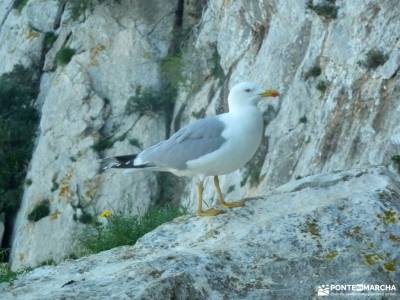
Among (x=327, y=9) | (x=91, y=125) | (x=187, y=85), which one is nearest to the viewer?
(x=327, y=9)

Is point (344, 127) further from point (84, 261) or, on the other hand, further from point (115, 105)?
point (115, 105)

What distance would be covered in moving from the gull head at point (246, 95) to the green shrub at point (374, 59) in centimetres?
538

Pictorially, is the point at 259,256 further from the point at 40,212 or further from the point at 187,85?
the point at 40,212

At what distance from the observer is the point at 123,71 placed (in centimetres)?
2294

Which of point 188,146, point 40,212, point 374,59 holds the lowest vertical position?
point 40,212

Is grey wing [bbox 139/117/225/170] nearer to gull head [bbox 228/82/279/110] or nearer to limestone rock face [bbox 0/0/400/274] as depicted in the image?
gull head [bbox 228/82/279/110]

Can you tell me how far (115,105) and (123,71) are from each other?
1175 mm

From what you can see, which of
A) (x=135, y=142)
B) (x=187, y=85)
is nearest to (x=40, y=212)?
(x=135, y=142)

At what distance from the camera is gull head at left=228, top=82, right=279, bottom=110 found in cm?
601

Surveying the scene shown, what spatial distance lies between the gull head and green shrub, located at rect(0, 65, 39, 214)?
1883cm

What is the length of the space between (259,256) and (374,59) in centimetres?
745

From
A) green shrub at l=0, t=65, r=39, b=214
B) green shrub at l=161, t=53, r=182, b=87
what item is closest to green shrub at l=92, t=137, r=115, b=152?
green shrub at l=161, t=53, r=182, b=87

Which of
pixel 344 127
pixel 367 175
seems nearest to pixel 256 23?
pixel 344 127

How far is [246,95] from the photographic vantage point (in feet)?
19.8
